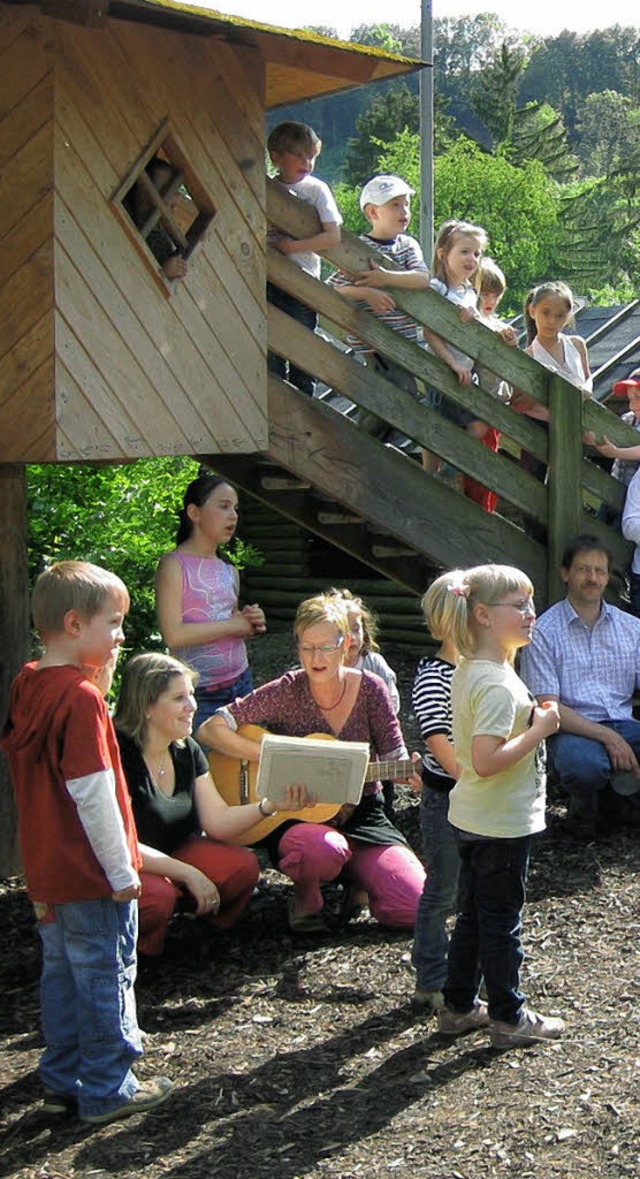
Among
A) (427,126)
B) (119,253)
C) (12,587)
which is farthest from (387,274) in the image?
(427,126)

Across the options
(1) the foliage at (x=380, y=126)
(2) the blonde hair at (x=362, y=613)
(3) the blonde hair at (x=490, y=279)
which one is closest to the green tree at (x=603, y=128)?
(1) the foliage at (x=380, y=126)

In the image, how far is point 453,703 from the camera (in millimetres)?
4582

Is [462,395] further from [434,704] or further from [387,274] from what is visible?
[434,704]

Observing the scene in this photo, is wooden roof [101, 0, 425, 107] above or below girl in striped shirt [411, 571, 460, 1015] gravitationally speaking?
above

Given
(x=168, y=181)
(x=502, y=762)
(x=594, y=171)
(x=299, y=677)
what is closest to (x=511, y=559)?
(x=299, y=677)

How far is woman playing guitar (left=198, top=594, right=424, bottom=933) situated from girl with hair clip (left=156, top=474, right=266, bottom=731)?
0.38m

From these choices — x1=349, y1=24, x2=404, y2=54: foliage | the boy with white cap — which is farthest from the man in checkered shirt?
x1=349, y1=24, x2=404, y2=54: foliage

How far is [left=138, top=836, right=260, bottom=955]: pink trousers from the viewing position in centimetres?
543

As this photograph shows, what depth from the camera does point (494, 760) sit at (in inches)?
174

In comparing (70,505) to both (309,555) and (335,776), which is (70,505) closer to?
(335,776)

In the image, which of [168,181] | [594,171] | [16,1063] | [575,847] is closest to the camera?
[16,1063]

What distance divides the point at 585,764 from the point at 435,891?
2.28 meters

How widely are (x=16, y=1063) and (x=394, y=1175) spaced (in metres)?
1.39

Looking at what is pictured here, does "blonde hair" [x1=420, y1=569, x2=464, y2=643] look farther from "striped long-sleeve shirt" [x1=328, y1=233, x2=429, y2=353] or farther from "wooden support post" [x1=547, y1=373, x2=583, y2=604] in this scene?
"wooden support post" [x1=547, y1=373, x2=583, y2=604]
